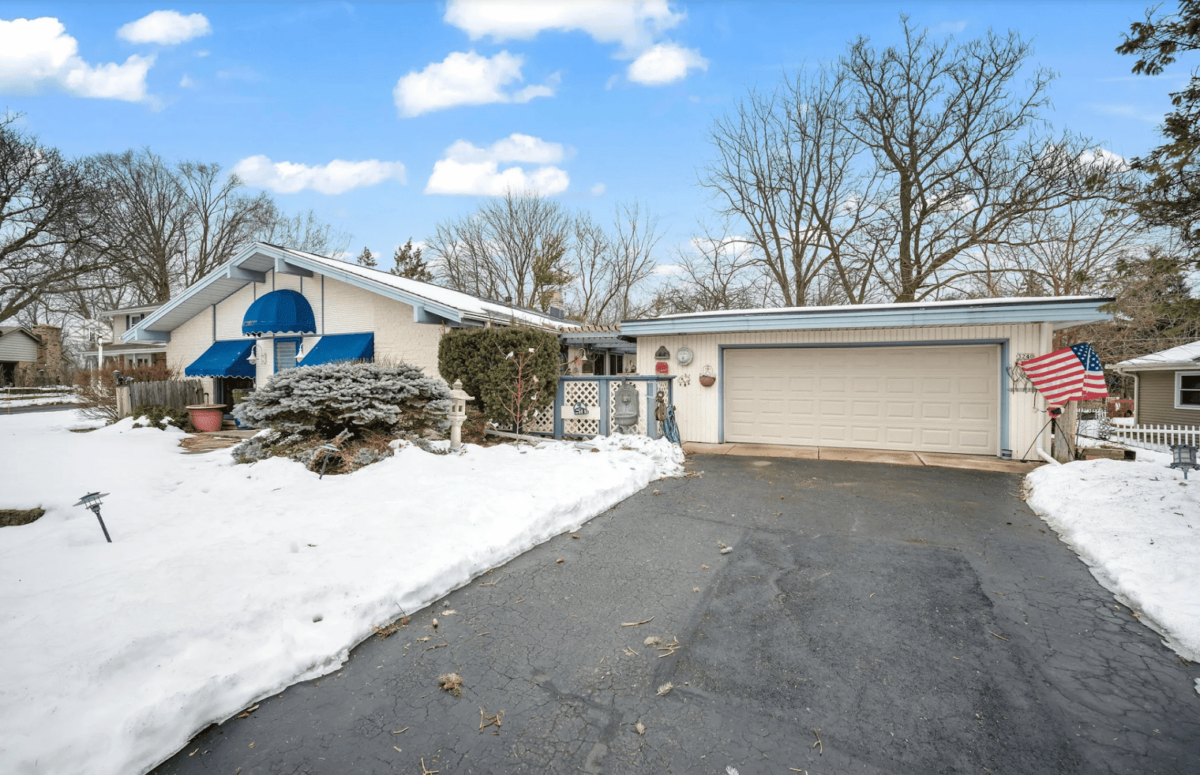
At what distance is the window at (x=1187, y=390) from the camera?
1622cm

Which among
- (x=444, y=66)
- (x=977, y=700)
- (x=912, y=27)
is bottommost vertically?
(x=977, y=700)

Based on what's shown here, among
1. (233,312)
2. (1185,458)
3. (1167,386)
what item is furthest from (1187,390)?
(233,312)

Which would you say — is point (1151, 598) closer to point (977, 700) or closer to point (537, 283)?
point (977, 700)

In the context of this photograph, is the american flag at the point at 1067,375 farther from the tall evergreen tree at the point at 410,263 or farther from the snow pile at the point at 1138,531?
the tall evergreen tree at the point at 410,263

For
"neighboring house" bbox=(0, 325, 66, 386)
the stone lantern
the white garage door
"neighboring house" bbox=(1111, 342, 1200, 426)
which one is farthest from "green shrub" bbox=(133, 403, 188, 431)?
"neighboring house" bbox=(0, 325, 66, 386)

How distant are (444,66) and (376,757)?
668 inches

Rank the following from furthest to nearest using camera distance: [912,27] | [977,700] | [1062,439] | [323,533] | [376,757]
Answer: [912,27] → [1062,439] → [323,533] → [977,700] → [376,757]

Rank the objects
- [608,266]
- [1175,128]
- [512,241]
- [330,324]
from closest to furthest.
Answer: [1175,128] → [330,324] → [512,241] → [608,266]

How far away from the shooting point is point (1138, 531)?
4512 millimetres

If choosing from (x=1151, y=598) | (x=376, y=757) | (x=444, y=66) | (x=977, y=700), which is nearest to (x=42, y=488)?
(x=376, y=757)

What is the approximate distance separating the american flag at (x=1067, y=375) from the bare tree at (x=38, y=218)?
99.3 ft

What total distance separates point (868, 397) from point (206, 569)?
34.6ft

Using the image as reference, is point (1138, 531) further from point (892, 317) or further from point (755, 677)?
point (892, 317)

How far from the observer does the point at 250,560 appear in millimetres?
3668
